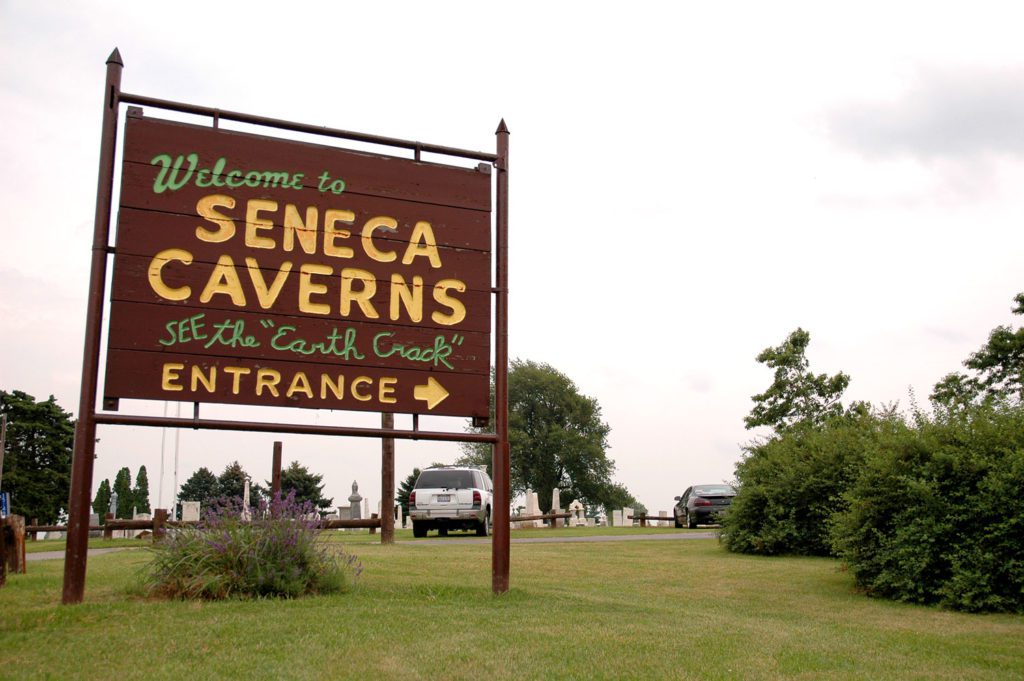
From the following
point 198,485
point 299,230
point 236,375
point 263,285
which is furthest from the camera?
point 198,485

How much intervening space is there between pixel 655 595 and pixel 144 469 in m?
100

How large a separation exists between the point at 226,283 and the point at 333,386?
1.46 m

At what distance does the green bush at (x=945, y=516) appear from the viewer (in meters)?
10.0

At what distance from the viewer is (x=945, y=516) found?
1061cm

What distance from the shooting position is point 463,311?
Result: 32.6 ft

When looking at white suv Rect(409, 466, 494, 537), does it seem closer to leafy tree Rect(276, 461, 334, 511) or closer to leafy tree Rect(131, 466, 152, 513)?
leafy tree Rect(276, 461, 334, 511)

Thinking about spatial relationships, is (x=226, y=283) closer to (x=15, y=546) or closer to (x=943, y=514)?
(x=15, y=546)

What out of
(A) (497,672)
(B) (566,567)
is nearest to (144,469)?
(B) (566,567)

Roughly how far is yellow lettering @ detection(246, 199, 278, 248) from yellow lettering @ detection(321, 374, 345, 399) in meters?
1.46

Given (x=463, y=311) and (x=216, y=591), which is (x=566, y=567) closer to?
(x=463, y=311)

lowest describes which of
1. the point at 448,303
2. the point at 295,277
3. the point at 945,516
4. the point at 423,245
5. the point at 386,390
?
the point at 945,516

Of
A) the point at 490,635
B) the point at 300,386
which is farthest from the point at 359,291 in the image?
the point at 490,635

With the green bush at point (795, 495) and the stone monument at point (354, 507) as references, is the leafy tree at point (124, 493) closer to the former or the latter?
the stone monument at point (354, 507)

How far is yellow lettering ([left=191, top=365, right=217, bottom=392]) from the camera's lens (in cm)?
873
